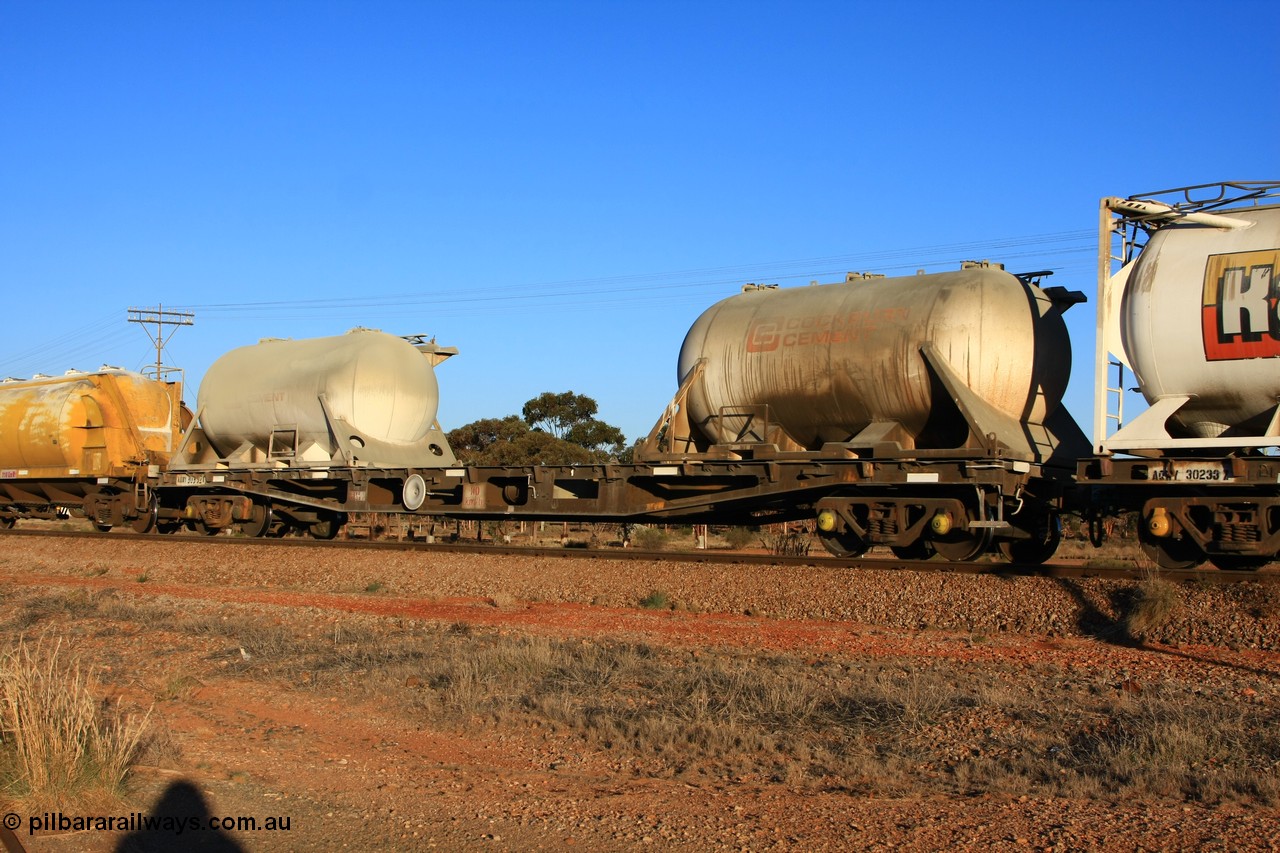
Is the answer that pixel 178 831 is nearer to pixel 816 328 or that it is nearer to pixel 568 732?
pixel 568 732

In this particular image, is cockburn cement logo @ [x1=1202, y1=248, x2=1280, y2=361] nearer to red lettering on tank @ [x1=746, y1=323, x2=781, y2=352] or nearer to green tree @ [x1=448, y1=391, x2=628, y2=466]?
red lettering on tank @ [x1=746, y1=323, x2=781, y2=352]

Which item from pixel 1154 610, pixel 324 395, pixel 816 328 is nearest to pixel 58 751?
pixel 1154 610

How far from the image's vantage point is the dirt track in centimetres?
557

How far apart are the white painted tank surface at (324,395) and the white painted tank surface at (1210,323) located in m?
13.9

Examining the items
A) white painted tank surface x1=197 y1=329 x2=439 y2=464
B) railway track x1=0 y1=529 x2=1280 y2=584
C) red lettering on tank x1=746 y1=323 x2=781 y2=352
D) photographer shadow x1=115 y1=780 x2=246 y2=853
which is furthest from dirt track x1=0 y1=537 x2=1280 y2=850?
red lettering on tank x1=746 y1=323 x2=781 y2=352

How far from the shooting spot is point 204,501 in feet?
80.4

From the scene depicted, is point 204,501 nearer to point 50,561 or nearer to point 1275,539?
point 50,561

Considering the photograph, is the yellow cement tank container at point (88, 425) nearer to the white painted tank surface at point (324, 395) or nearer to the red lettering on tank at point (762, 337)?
the white painted tank surface at point (324, 395)

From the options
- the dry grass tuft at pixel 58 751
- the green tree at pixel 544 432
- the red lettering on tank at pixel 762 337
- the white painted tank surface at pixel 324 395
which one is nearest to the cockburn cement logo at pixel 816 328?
the red lettering on tank at pixel 762 337

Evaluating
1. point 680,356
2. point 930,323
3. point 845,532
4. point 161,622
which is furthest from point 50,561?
point 930,323

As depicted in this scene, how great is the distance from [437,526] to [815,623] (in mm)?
21987

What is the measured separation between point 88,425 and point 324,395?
9.45 metres

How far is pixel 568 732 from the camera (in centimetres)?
792

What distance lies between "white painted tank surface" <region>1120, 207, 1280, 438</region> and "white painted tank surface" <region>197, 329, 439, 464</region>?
13.9 meters
